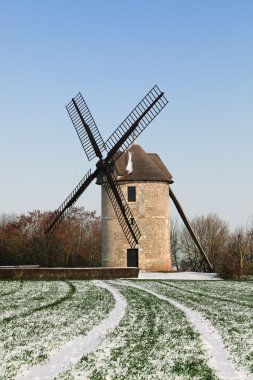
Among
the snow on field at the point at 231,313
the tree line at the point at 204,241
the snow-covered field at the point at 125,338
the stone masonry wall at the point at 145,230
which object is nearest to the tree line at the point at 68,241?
the tree line at the point at 204,241

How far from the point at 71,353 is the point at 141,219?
3021cm

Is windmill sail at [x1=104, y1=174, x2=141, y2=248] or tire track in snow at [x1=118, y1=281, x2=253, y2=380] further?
windmill sail at [x1=104, y1=174, x2=141, y2=248]

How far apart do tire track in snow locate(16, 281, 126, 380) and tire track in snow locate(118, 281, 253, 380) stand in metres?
2.01

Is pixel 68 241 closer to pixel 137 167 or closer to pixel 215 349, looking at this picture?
pixel 137 167

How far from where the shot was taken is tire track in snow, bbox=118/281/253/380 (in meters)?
8.48

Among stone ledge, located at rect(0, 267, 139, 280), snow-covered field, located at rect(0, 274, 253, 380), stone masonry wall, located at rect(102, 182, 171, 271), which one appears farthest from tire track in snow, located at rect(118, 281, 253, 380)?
stone masonry wall, located at rect(102, 182, 171, 271)

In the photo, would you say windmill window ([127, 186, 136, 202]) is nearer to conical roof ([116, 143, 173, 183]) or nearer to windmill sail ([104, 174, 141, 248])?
conical roof ([116, 143, 173, 183])

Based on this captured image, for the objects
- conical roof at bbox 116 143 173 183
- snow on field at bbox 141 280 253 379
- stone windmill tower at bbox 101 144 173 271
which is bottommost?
snow on field at bbox 141 280 253 379

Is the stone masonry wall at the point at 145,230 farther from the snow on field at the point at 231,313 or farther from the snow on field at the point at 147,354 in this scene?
the snow on field at the point at 147,354

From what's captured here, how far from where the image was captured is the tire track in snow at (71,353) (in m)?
8.44

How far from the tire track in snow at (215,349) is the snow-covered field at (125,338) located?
0.02 metres

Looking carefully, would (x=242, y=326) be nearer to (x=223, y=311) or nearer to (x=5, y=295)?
(x=223, y=311)

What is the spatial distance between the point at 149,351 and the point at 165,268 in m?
30.5

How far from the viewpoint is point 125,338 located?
11.3 metres
